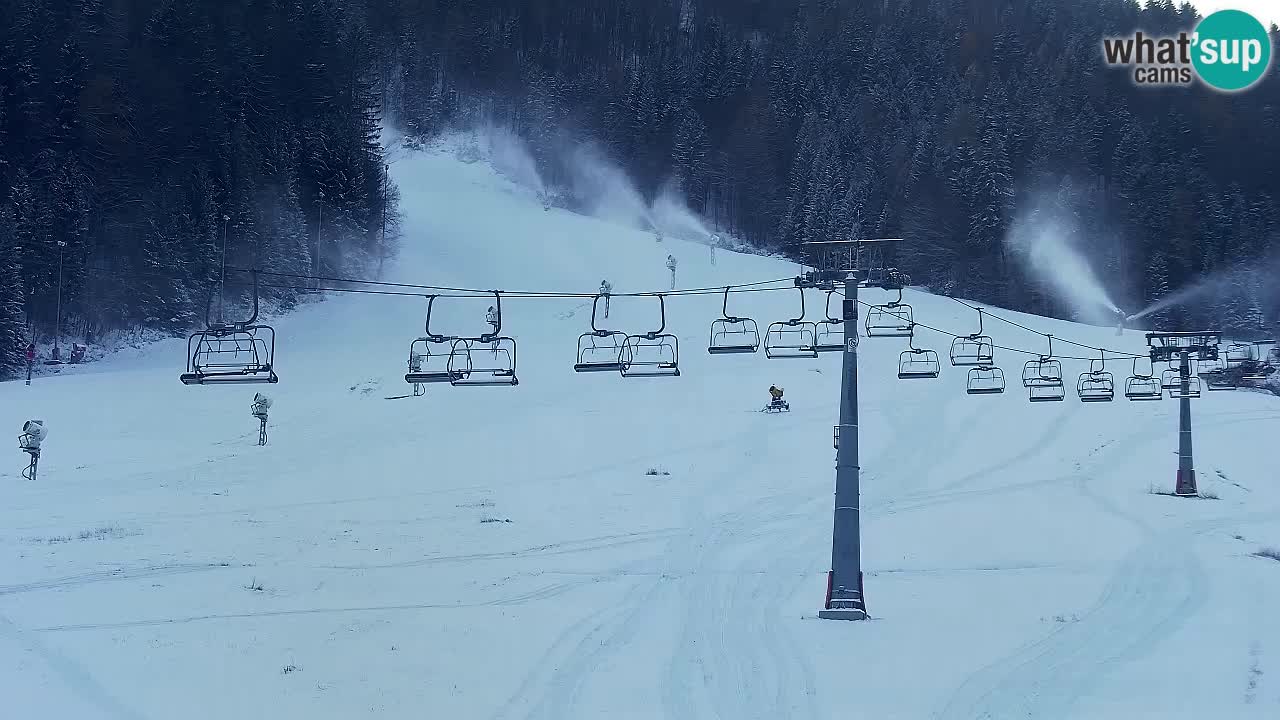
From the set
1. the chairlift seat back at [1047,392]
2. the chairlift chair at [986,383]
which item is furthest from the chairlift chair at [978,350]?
the chairlift seat back at [1047,392]

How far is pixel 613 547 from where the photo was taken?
30625 millimetres

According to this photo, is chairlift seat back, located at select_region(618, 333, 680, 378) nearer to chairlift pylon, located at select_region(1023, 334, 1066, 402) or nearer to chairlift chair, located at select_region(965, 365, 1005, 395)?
chairlift chair, located at select_region(965, 365, 1005, 395)

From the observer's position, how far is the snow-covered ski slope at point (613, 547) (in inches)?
738

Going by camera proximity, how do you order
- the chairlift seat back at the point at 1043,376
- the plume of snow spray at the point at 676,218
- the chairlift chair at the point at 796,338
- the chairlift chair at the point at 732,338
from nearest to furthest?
the chairlift chair at the point at 732,338, the chairlift chair at the point at 796,338, the chairlift seat back at the point at 1043,376, the plume of snow spray at the point at 676,218

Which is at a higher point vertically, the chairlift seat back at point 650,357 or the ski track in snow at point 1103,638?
the chairlift seat back at point 650,357

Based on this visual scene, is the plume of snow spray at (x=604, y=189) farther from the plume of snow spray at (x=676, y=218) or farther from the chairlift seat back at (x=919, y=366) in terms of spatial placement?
the chairlift seat back at (x=919, y=366)

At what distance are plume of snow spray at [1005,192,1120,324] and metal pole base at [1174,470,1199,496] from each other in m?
54.7

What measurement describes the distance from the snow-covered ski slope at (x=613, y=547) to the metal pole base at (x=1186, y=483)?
458mm

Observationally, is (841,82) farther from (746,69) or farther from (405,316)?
(405,316)

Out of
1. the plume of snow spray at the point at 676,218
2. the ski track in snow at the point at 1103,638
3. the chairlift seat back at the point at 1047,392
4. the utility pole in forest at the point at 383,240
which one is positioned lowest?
the ski track in snow at the point at 1103,638

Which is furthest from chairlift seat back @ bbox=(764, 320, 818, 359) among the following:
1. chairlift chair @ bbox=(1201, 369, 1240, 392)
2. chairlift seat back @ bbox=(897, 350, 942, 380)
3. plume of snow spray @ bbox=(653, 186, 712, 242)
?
plume of snow spray @ bbox=(653, 186, 712, 242)

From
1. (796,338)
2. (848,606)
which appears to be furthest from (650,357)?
(848,606)

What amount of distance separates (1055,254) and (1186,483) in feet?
189

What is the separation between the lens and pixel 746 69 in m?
133
